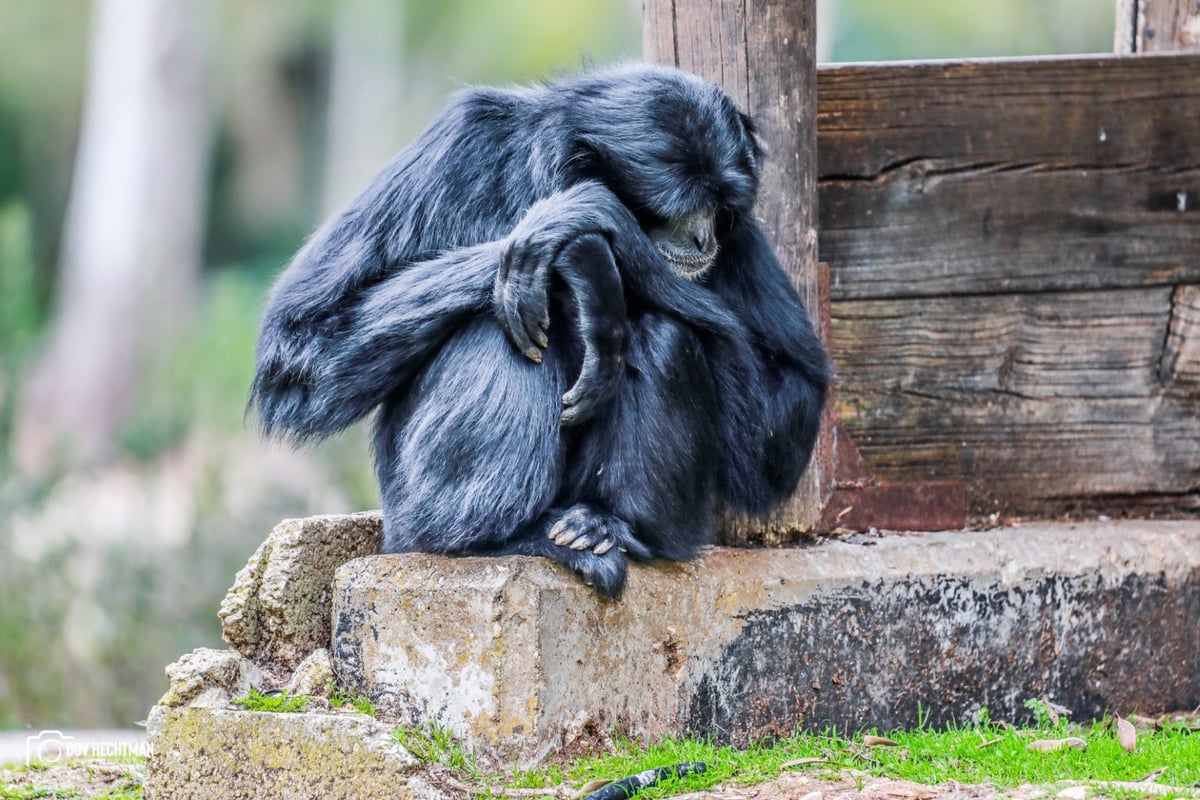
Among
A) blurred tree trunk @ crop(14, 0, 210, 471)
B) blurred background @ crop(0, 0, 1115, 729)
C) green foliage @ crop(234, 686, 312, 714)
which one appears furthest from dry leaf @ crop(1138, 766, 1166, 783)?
blurred tree trunk @ crop(14, 0, 210, 471)

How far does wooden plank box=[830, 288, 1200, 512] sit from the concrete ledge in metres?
0.39

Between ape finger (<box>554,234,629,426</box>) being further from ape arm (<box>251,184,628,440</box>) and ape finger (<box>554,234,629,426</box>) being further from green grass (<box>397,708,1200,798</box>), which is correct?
green grass (<box>397,708,1200,798</box>)

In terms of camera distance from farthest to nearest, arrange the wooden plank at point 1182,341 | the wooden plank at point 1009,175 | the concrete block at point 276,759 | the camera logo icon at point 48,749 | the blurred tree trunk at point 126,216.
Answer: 1. the blurred tree trunk at point 126,216
2. the wooden plank at point 1182,341
3. the wooden plank at point 1009,175
4. the camera logo icon at point 48,749
5. the concrete block at point 276,759

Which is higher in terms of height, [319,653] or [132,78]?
[132,78]

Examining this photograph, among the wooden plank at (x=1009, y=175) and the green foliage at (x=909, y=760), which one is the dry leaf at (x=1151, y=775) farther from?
the wooden plank at (x=1009, y=175)

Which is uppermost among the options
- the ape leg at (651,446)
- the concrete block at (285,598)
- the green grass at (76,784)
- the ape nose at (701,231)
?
the ape nose at (701,231)

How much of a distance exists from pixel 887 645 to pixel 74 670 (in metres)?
7.63

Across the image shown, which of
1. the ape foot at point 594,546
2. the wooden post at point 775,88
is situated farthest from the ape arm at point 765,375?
the ape foot at point 594,546

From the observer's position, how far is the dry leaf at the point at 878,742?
15.0ft

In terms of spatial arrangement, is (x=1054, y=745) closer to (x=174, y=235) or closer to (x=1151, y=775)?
(x=1151, y=775)

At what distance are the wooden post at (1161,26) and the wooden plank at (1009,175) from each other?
0.29m

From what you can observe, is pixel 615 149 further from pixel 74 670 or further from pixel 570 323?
pixel 74 670

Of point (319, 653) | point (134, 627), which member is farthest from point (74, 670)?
point (319, 653)

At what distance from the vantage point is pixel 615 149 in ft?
14.9
